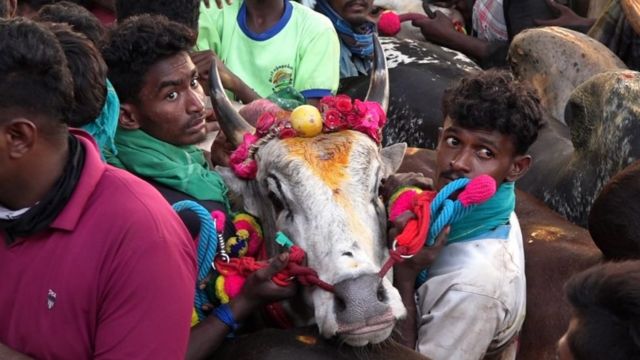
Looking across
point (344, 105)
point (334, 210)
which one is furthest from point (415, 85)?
point (334, 210)

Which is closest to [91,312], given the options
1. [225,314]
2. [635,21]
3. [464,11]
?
[225,314]

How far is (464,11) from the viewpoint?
896cm

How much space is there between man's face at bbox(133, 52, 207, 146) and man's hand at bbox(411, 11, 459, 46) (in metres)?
4.39

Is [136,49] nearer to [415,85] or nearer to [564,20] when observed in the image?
[415,85]

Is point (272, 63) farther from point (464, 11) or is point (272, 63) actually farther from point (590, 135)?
point (464, 11)

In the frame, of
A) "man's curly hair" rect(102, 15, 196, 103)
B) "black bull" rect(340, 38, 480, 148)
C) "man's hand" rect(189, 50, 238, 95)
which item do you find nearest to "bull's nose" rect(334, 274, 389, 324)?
"man's curly hair" rect(102, 15, 196, 103)

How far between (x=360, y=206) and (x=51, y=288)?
1.23 meters

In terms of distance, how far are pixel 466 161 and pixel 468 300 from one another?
A: 1.72 feet

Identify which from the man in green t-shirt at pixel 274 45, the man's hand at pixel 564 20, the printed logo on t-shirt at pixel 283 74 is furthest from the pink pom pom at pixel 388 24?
the printed logo on t-shirt at pixel 283 74

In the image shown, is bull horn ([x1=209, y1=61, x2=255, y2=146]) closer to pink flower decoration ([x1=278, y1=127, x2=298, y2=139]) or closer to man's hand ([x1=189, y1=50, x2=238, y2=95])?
pink flower decoration ([x1=278, y1=127, x2=298, y2=139])

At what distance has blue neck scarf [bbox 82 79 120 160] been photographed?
3729 mm

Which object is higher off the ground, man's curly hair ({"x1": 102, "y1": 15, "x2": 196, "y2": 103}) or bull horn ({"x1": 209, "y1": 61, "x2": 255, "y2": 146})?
man's curly hair ({"x1": 102, "y1": 15, "x2": 196, "y2": 103})

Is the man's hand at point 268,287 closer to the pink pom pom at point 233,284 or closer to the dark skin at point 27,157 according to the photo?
the pink pom pom at point 233,284


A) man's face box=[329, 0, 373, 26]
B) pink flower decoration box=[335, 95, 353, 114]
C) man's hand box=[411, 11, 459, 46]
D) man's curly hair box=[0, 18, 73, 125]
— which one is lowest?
man's hand box=[411, 11, 459, 46]
